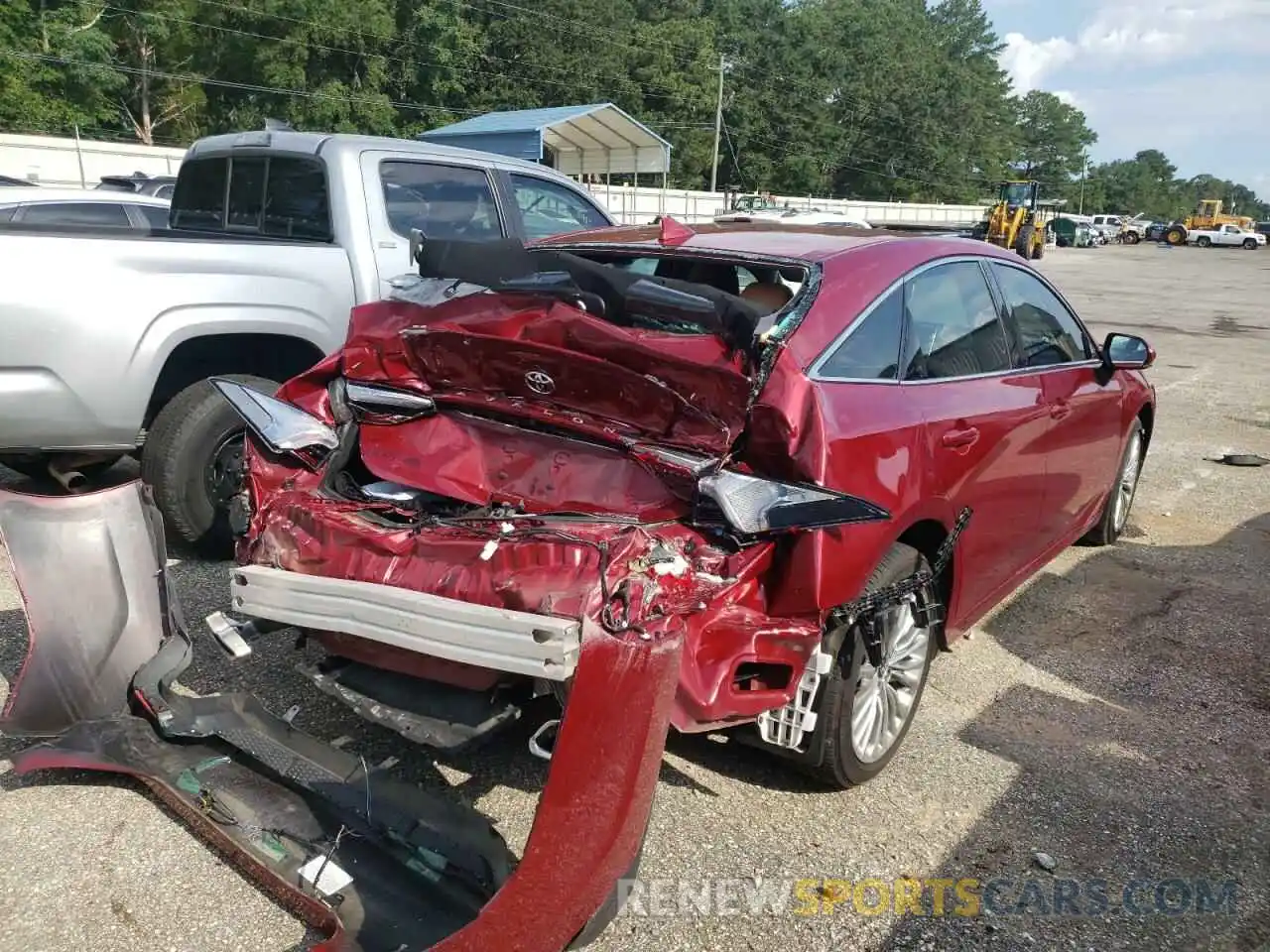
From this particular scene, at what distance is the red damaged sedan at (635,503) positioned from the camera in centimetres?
246

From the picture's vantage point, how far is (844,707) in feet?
9.90

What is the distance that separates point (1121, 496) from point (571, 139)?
23807 mm

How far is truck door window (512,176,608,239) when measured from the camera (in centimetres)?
637

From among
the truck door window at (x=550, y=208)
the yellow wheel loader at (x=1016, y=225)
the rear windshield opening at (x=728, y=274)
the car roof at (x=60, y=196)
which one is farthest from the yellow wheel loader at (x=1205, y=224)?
the rear windshield opening at (x=728, y=274)

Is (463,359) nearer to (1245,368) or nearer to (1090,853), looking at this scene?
(1090,853)

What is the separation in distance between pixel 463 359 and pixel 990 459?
1.90 metres

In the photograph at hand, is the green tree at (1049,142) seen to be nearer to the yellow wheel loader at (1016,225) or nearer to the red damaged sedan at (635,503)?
the yellow wheel loader at (1016,225)

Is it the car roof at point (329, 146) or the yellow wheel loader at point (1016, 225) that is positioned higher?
the car roof at point (329, 146)

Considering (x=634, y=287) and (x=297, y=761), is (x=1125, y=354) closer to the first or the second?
(x=634, y=287)

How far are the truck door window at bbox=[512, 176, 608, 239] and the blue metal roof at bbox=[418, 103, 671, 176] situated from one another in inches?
620

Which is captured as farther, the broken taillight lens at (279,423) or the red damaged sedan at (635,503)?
the broken taillight lens at (279,423)

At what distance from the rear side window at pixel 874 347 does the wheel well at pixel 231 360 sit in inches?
123

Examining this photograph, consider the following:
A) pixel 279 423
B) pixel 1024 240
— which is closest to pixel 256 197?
pixel 279 423

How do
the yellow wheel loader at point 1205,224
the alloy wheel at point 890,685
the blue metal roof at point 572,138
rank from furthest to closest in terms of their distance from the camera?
the yellow wheel loader at point 1205,224, the blue metal roof at point 572,138, the alloy wheel at point 890,685
